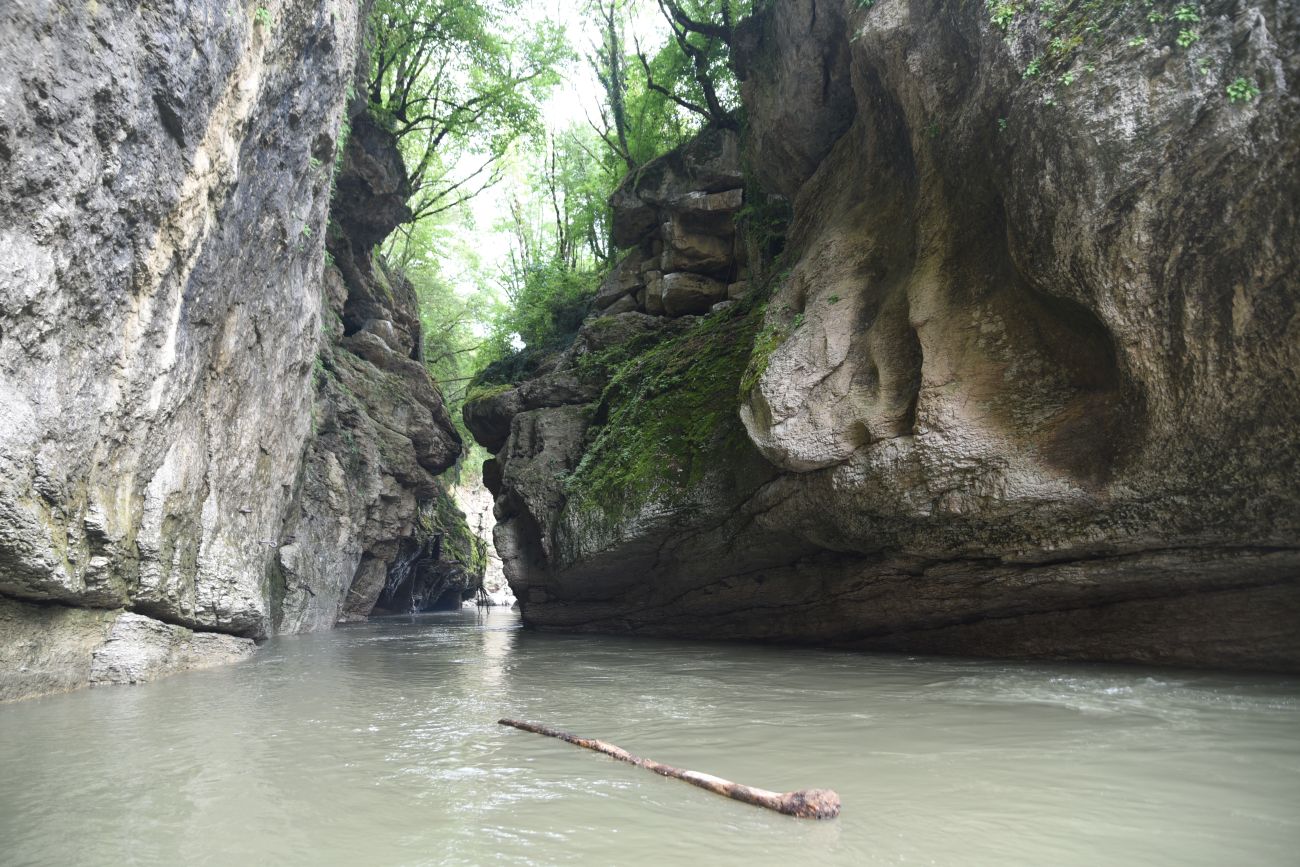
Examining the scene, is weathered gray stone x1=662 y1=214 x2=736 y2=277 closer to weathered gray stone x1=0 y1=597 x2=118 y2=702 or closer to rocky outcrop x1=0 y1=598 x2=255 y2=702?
rocky outcrop x1=0 y1=598 x2=255 y2=702

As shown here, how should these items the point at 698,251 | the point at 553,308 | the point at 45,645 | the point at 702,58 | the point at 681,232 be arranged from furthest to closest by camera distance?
the point at 553,308 < the point at 702,58 < the point at 681,232 < the point at 698,251 < the point at 45,645

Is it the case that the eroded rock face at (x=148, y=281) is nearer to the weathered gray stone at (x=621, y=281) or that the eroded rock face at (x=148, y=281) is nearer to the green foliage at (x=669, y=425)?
the green foliage at (x=669, y=425)

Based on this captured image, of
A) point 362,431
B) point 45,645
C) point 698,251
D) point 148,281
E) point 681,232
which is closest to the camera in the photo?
point 45,645

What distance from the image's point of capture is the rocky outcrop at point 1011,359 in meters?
5.23

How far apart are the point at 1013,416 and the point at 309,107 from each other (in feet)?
30.9

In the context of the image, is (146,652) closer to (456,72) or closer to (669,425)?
(669,425)

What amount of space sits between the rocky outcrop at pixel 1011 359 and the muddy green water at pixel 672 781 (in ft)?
4.35

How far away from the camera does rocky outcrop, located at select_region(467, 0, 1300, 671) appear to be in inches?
206

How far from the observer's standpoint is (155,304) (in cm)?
641

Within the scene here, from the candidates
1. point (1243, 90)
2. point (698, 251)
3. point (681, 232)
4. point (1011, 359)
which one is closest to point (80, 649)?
point (1011, 359)

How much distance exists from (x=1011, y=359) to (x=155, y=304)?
810 cm

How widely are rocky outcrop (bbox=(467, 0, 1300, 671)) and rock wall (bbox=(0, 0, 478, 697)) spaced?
5641 mm

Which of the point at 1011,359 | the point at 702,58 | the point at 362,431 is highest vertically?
the point at 702,58

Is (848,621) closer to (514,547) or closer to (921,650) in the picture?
(921,650)
